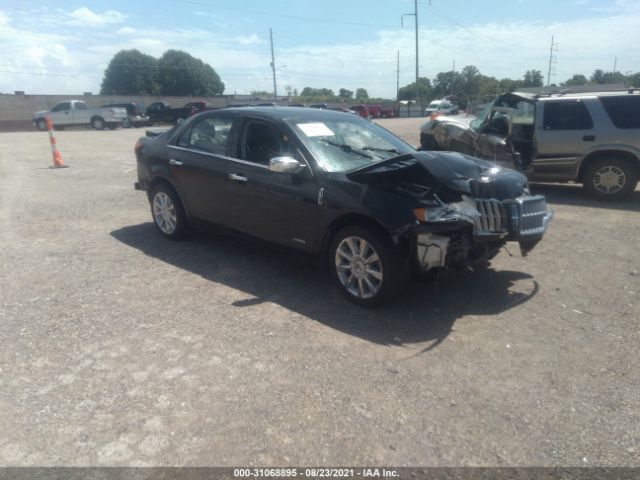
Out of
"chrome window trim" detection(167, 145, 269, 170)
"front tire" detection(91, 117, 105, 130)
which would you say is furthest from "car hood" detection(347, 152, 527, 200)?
"front tire" detection(91, 117, 105, 130)

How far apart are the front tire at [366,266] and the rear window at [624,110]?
630 centimetres

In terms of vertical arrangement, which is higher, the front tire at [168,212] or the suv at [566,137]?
the suv at [566,137]

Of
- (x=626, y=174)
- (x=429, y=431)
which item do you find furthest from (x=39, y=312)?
(x=626, y=174)

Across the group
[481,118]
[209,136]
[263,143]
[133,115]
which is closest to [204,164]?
[209,136]

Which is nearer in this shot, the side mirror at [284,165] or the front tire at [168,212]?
the side mirror at [284,165]

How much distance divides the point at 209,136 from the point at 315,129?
57.6 inches

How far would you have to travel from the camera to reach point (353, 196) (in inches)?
161

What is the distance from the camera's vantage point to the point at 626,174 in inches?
316

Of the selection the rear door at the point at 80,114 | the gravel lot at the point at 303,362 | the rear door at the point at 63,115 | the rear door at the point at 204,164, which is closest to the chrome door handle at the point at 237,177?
the rear door at the point at 204,164

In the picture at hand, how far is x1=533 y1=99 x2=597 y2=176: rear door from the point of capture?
8.20 metres

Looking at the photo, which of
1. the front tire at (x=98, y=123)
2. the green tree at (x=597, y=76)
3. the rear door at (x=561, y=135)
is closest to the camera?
the rear door at (x=561, y=135)

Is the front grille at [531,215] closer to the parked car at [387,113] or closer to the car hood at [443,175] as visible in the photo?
the car hood at [443,175]

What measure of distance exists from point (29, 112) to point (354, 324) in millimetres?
54201

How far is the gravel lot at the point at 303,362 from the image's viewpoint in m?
2.59
